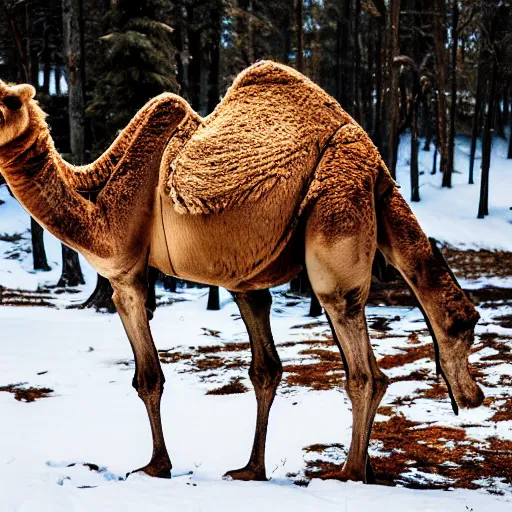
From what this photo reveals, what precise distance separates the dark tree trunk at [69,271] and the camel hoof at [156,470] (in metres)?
16.3

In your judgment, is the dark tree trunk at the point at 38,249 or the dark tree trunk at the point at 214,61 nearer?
the dark tree trunk at the point at 214,61

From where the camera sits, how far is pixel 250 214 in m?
4.49

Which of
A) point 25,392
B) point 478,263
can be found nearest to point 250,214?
point 25,392

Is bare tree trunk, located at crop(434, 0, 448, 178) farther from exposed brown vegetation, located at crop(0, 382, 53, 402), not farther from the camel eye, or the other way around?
the camel eye

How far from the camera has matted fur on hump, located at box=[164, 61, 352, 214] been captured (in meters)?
4.48

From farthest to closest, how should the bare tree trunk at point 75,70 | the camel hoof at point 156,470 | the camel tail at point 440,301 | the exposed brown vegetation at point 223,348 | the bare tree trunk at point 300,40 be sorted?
the bare tree trunk at point 300,40, the bare tree trunk at point 75,70, the exposed brown vegetation at point 223,348, the camel hoof at point 156,470, the camel tail at point 440,301

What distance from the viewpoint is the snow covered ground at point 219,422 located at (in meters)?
4.21

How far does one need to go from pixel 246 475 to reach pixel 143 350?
1082 millimetres

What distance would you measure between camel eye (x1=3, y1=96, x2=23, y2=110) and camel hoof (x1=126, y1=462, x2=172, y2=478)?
243 cm

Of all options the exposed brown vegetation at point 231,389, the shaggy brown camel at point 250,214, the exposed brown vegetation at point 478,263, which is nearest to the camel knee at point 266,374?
the shaggy brown camel at point 250,214

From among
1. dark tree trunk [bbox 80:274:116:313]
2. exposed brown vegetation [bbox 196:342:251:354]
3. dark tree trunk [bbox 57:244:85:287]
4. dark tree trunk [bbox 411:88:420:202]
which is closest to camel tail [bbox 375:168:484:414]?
exposed brown vegetation [bbox 196:342:251:354]

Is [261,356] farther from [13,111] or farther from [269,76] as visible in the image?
[13,111]

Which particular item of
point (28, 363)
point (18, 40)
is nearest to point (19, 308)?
point (28, 363)

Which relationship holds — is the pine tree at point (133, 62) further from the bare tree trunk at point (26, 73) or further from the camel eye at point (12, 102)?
the camel eye at point (12, 102)
